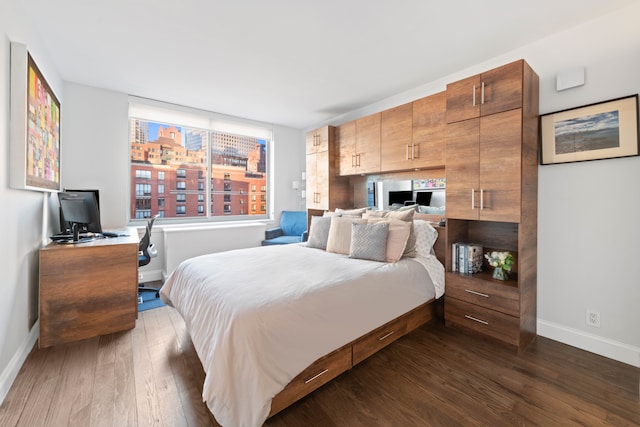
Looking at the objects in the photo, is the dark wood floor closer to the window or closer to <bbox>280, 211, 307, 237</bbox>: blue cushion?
the window

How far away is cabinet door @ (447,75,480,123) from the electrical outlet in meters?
1.84

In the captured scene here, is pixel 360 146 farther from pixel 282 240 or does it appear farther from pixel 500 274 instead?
pixel 500 274

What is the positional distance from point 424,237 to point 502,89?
1.43 m

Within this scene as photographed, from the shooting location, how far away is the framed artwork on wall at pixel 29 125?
181 centimetres

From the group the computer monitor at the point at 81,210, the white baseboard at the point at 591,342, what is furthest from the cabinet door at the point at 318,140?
the white baseboard at the point at 591,342

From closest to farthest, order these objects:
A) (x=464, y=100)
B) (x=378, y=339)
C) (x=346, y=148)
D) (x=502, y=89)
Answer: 1. (x=378, y=339)
2. (x=502, y=89)
3. (x=464, y=100)
4. (x=346, y=148)

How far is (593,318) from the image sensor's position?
7.12 ft

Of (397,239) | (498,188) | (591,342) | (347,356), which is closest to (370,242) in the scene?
(397,239)

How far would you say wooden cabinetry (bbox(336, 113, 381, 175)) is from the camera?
360 cm

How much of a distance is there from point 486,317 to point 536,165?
1404 millimetres

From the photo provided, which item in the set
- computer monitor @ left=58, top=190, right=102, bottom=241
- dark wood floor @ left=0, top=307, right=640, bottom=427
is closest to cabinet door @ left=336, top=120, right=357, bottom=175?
dark wood floor @ left=0, top=307, right=640, bottom=427

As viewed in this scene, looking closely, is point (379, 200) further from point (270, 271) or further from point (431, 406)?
point (431, 406)

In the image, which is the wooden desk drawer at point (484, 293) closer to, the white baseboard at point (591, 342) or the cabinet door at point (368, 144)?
the white baseboard at point (591, 342)

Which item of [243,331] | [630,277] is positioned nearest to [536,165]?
[630,277]
